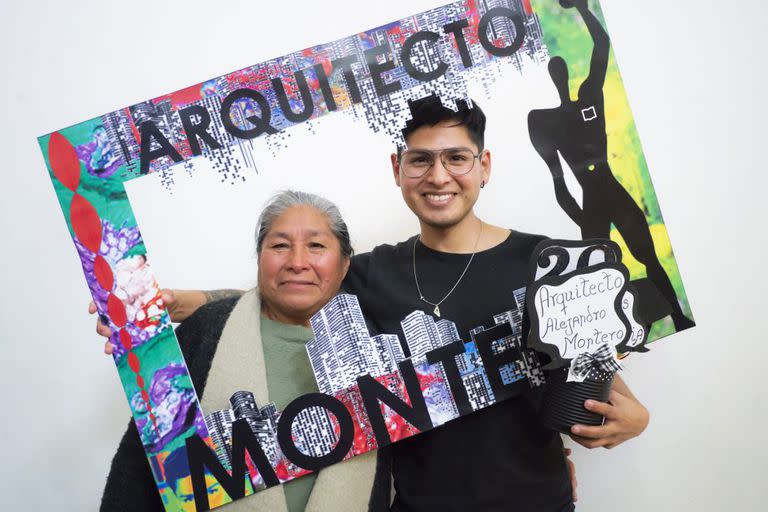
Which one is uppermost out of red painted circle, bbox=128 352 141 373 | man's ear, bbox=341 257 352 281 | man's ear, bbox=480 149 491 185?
man's ear, bbox=480 149 491 185

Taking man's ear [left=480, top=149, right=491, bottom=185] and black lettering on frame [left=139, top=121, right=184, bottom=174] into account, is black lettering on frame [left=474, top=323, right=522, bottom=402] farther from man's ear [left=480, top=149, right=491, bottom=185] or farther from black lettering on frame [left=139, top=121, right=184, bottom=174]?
black lettering on frame [left=139, top=121, right=184, bottom=174]

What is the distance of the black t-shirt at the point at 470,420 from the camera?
3.55 ft

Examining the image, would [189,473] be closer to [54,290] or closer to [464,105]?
[54,290]

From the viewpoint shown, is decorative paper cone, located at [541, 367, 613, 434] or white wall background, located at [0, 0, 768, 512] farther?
white wall background, located at [0, 0, 768, 512]

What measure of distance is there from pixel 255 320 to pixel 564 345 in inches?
22.8

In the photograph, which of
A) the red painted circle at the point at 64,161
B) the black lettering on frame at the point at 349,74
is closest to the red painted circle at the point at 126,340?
the red painted circle at the point at 64,161

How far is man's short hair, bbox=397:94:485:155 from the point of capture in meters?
1.10

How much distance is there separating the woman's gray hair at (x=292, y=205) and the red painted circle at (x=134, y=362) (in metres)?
0.31

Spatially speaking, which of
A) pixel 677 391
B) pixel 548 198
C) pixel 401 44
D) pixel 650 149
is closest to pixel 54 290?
pixel 401 44

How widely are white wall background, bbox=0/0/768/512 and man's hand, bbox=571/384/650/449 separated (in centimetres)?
42

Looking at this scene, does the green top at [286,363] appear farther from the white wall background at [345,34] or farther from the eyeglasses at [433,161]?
the white wall background at [345,34]

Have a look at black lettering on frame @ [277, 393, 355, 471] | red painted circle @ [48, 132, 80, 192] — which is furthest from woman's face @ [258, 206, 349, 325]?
red painted circle @ [48, 132, 80, 192]

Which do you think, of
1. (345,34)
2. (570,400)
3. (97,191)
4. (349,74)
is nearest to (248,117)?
(349,74)

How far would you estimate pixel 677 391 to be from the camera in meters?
1.56
